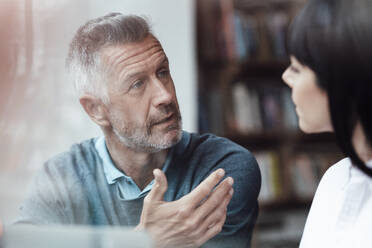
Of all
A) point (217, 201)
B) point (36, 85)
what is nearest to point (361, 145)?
point (217, 201)

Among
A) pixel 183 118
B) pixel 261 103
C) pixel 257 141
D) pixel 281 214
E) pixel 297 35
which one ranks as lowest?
pixel 281 214

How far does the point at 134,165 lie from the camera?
0.60m

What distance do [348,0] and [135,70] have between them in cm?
28

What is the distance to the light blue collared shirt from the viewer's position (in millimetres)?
590

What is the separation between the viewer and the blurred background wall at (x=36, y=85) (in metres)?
0.58

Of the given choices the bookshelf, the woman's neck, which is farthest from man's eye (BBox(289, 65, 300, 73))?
the bookshelf

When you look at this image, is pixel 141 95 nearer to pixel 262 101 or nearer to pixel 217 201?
pixel 217 201

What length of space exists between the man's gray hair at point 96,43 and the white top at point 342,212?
33 centimetres

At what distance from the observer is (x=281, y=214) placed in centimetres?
176

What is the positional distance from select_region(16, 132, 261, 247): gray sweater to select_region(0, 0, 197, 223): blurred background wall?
21mm

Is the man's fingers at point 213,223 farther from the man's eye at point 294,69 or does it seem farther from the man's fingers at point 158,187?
the man's eye at point 294,69

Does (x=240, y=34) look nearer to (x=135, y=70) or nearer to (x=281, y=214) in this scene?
(x=281, y=214)

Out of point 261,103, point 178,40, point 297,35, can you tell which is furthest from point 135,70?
point 261,103

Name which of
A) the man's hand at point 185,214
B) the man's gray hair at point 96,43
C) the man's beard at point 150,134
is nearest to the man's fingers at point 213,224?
the man's hand at point 185,214
